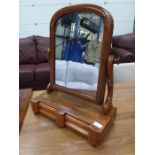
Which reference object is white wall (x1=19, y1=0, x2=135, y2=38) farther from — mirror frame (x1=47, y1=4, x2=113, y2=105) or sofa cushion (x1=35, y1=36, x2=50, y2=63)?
mirror frame (x1=47, y1=4, x2=113, y2=105)

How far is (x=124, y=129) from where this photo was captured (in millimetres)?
778

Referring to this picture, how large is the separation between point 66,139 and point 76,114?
3.7 inches

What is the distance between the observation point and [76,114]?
762mm

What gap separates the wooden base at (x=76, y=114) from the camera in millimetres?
698

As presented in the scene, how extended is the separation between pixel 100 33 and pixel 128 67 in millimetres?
699

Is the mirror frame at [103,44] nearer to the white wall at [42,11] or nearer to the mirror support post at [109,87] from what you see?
the mirror support post at [109,87]

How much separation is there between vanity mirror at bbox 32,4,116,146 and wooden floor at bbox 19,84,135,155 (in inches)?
1.1

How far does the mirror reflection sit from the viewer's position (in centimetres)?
74

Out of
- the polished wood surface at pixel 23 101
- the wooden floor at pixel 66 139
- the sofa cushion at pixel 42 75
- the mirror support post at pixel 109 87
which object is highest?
the mirror support post at pixel 109 87

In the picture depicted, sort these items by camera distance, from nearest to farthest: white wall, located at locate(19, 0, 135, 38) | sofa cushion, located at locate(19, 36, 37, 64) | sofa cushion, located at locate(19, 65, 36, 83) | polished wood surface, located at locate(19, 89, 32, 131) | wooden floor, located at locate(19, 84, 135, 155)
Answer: wooden floor, located at locate(19, 84, 135, 155)
polished wood surface, located at locate(19, 89, 32, 131)
sofa cushion, located at locate(19, 65, 36, 83)
sofa cushion, located at locate(19, 36, 37, 64)
white wall, located at locate(19, 0, 135, 38)

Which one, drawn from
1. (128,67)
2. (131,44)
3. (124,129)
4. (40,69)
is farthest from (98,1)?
(124,129)

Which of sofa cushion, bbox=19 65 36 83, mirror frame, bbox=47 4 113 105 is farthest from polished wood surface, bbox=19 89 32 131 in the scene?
sofa cushion, bbox=19 65 36 83

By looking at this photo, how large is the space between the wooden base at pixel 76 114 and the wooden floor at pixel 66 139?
0.03 metres

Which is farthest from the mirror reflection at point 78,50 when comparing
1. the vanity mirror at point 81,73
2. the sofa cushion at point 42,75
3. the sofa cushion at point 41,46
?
the sofa cushion at point 41,46
